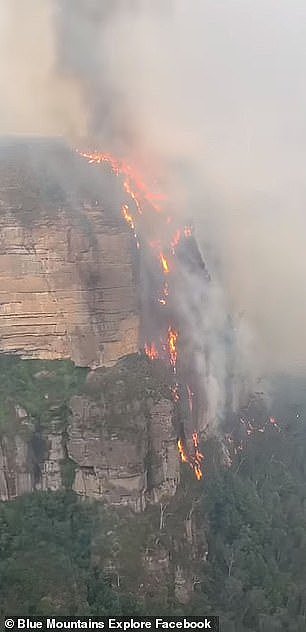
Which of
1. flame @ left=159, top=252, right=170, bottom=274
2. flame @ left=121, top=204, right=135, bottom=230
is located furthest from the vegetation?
flame @ left=159, top=252, right=170, bottom=274

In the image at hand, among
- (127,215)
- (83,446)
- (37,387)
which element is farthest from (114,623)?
(127,215)

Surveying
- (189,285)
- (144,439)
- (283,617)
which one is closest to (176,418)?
(144,439)

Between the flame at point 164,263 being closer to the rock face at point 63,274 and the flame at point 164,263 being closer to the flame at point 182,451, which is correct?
the rock face at point 63,274

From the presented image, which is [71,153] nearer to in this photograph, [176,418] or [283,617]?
[176,418]

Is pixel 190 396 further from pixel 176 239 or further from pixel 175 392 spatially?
pixel 176 239

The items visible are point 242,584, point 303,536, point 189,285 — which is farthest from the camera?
point 189,285

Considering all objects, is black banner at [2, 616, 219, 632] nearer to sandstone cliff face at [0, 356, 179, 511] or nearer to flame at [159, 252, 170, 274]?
sandstone cliff face at [0, 356, 179, 511]
